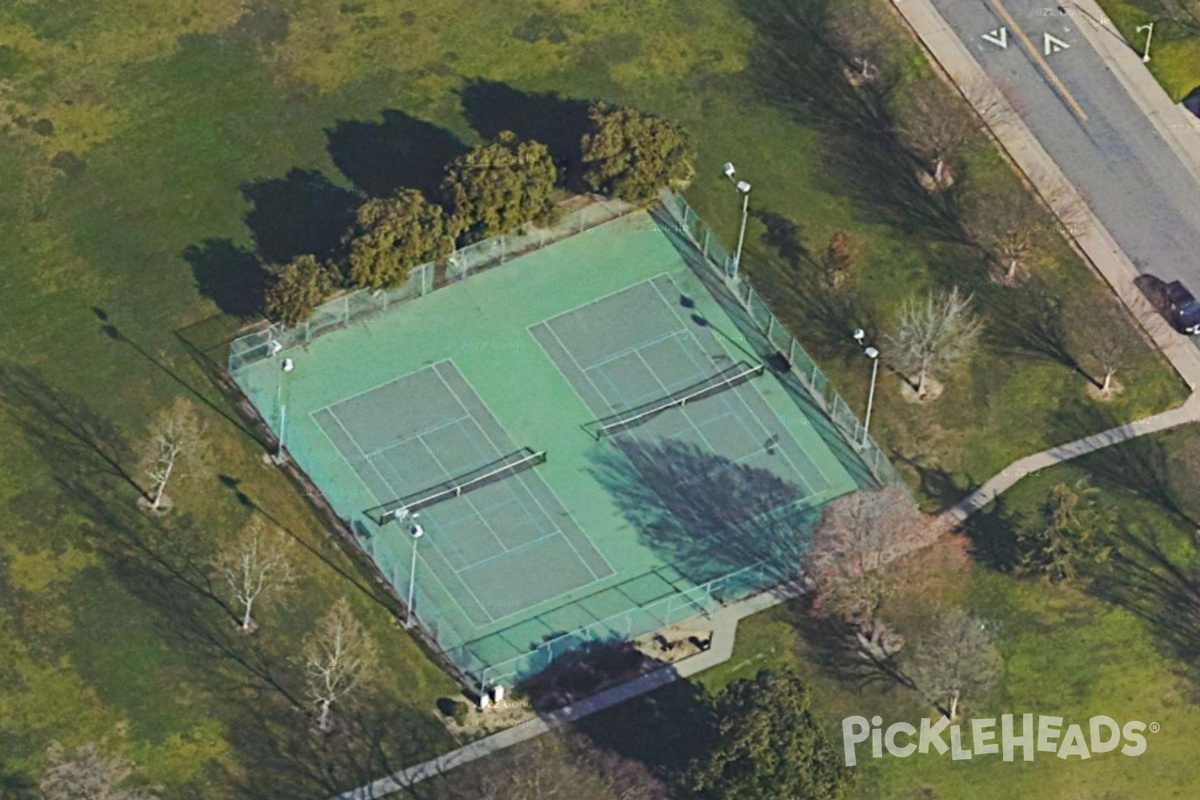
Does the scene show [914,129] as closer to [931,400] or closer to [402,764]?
[931,400]

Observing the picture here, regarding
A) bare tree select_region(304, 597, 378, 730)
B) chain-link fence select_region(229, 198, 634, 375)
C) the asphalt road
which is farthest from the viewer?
the asphalt road

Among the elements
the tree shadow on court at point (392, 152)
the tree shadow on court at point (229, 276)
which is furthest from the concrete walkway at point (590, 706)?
the tree shadow on court at point (392, 152)

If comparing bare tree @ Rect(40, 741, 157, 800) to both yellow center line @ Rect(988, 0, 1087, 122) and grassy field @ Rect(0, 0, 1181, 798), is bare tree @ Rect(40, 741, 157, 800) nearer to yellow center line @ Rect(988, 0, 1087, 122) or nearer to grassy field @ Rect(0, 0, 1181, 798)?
grassy field @ Rect(0, 0, 1181, 798)

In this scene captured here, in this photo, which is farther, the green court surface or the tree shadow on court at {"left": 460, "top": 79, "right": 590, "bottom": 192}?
the tree shadow on court at {"left": 460, "top": 79, "right": 590, "bottom": 192}

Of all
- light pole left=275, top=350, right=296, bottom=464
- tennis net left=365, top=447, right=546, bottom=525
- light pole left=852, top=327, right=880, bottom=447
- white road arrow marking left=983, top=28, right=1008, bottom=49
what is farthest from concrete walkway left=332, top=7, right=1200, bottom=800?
light pole left=275, top=350, right=296, bottom=464

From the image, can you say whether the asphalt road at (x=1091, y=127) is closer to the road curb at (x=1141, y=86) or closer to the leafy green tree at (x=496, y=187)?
the road curb at (x=1141, y=86)

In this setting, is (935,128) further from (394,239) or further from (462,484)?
(462,484)

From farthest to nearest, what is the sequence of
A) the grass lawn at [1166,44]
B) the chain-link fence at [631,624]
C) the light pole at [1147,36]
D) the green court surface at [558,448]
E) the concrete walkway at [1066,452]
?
the light pole at [1147,36], the grass lawn at [1166,44], the concrete walkway at [1066,452], the green court surface at [558,448], the chain-link fence at [631,624]
